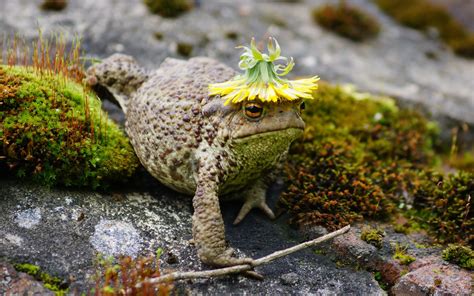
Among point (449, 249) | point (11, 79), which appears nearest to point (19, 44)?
point (11, 79)

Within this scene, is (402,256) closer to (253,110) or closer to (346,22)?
(253,110)

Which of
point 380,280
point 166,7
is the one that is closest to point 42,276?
point 380,280

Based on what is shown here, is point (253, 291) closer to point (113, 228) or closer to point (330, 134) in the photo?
point (113, 228)

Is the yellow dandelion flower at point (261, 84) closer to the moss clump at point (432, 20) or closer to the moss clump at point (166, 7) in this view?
the moss clump at point (166, 7)

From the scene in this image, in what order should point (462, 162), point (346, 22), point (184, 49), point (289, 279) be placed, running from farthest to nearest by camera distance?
point (346, 22), point (184, 49), point (462, 162), point (289, 279)

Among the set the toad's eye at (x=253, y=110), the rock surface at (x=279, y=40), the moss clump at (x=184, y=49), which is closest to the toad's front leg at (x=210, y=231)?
the toad's eye at (x=253, y=110)
